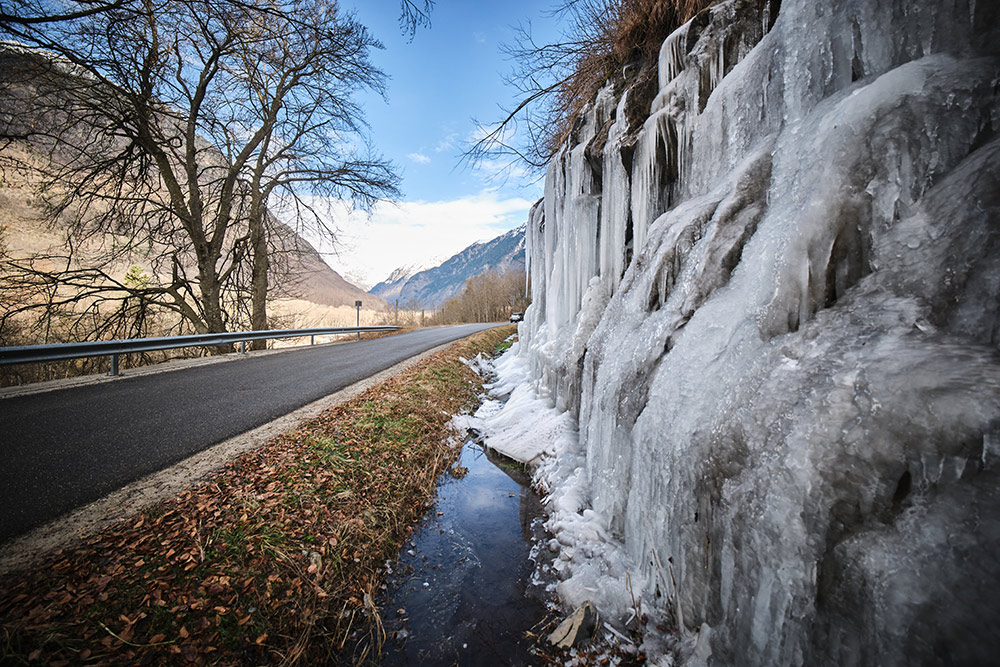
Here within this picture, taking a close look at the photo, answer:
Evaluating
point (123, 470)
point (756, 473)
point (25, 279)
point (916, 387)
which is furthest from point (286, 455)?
point (25, 279)

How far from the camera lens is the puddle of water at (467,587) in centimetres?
221

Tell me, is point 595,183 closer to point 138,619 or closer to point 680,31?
point 680,31

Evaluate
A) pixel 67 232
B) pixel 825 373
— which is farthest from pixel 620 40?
pixel 67 232

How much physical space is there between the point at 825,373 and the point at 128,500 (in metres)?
4.24

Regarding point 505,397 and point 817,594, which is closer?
point 817,594

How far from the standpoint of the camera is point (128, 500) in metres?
2.41

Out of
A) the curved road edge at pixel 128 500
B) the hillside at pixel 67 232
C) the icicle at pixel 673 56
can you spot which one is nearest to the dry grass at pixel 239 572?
the curved road edge at pixel 128 500

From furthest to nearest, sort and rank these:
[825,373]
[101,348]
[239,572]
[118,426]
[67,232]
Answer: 1. [67,232]
2. [101,348]
3. [118,426]
4. [239,572]
5. [825,373]

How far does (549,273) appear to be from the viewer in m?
7.78

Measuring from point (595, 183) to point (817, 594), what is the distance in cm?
576

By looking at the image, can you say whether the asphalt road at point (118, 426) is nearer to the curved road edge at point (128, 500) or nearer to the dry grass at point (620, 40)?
the curved road edge at point (128, 500)

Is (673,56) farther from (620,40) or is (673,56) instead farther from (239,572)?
(239,572)

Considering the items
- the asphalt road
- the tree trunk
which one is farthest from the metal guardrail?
the tree trunk

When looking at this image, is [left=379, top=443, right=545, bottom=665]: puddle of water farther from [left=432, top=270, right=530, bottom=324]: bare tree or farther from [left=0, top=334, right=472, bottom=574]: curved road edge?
[left=432, top=270, right=530, bottom=324]: bare tree
